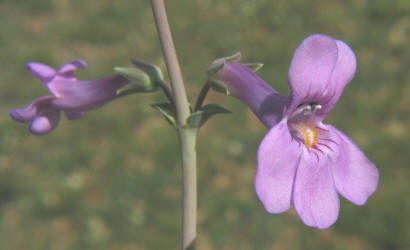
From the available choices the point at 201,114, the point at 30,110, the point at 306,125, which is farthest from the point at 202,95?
the point at 30,110

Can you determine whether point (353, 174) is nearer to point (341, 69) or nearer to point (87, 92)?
point (341, 69)

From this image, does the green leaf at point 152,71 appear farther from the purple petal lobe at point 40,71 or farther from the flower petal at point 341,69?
the flower petal at point 341,69

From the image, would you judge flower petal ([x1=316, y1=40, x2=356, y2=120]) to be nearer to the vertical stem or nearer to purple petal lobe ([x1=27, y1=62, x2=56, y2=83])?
the vertical stem

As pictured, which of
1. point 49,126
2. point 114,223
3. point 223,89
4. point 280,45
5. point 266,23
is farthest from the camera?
point 266,23

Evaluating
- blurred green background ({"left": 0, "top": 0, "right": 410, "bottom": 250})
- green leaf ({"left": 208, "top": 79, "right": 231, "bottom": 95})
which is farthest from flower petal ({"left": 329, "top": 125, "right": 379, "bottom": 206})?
blurred green background ({"left": 0, "top": 0, "right": 410, "bottom": 250})

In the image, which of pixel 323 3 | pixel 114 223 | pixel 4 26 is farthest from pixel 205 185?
pixel 4 26

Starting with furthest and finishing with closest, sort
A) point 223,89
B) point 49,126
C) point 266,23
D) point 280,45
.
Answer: point 266,23, point 280,45, point 49,126, point 223,89

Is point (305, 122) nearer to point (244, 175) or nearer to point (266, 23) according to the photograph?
point (244, 175)
